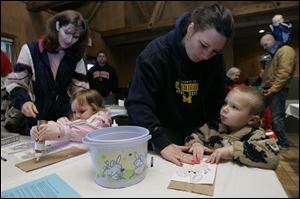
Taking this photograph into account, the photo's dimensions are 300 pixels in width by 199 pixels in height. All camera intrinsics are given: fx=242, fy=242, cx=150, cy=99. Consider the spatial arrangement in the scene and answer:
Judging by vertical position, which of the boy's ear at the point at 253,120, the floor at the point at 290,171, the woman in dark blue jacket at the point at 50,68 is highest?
the woman in dark blue jacket at the point at 50,68

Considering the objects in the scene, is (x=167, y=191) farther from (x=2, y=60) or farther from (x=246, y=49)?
(x=246, y=49)

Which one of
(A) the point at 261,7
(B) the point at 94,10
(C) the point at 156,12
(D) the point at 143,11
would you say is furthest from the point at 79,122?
(B) the point at 94,10

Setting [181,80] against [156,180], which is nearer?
[156,180]

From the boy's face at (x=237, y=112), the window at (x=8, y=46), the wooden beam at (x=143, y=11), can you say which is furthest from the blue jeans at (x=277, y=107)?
the window at (x=8, y=46)

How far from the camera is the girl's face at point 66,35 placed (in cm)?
105

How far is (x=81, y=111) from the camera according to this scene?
1090 millimetres

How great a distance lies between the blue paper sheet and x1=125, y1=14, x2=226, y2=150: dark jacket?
0.98 ft

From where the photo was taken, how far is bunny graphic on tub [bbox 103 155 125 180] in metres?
0.50

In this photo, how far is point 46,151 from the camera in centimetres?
85

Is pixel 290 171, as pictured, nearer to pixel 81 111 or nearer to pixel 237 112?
pixel 237 112

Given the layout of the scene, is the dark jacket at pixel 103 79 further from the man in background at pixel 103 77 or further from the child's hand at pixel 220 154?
the child's hand at pixel 220 154

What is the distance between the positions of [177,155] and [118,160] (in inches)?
10.4

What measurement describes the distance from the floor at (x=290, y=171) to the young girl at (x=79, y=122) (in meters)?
1.15

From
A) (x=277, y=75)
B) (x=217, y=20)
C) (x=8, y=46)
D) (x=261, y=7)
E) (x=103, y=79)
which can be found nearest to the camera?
(x=217, y=20)
